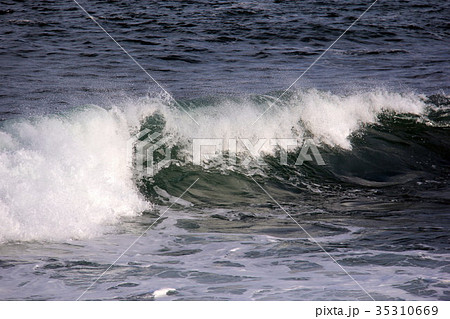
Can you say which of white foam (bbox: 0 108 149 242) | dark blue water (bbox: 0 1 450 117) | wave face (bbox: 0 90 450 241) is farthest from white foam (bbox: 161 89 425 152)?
dark blue water (bbox: 0 1 450 117)

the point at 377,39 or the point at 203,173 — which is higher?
the point at 377,39

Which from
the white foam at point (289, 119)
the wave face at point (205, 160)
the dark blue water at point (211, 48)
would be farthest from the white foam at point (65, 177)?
the dark blue water at point (211, 48)

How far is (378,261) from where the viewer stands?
4.17 metres

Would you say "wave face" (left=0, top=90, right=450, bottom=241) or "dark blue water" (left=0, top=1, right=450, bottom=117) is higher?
"dark blue water" (left=0, top=1, right=450, bottom=117)

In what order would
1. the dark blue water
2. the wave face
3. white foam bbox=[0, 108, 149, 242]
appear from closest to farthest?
white foam bbox=[0, 108, 149, 242], the wave face, the dark blue water

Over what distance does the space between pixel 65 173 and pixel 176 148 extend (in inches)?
78.9

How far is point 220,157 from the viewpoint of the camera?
7559mm

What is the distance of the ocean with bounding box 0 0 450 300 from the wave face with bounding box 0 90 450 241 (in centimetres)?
3

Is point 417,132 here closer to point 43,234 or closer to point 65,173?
point 65,173

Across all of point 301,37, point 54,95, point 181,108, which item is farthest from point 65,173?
point 301,37

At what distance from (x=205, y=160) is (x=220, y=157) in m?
0.24

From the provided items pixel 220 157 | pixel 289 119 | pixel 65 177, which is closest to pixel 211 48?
pixel 289 119

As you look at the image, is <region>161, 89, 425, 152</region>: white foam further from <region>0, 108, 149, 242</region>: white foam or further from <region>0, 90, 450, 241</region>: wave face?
<region>0, 108, 149, 242</region>: white foam

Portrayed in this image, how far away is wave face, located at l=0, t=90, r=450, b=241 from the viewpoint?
530cm
